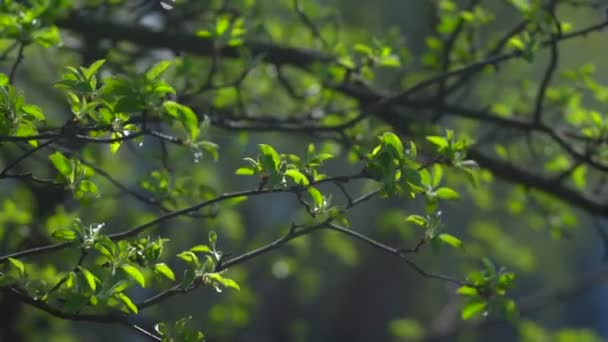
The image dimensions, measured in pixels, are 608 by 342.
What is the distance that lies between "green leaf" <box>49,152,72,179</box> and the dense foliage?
2 cm

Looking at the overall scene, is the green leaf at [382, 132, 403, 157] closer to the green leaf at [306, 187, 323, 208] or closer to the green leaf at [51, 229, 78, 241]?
the green leaf at [306, 187, 323, 208]

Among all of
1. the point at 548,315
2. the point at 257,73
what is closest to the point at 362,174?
the point at 257,73

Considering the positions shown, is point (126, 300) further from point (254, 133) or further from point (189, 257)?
point (254, 133)

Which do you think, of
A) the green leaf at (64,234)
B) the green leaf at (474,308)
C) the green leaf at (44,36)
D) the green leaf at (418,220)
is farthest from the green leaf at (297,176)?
the green leaf at (44,36)

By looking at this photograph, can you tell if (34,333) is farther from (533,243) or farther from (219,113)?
(533,243)

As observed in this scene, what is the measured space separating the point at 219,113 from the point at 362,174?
6.40 feet

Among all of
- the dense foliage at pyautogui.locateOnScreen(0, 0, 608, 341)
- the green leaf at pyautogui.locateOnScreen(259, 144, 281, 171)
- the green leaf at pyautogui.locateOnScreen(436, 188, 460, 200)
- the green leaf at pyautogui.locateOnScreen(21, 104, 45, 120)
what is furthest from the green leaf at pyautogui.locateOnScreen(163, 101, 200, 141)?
the green leaf at pyautogui.locateOnScreen(436, 188, 460, 200)

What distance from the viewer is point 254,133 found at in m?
4.55

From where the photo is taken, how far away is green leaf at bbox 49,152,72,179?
7.44 feet

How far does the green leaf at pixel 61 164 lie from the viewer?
2.27 metres

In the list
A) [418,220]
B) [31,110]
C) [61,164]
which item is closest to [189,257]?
[61,164]

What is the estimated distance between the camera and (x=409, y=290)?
39.8 feet

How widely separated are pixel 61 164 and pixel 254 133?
2.31 m

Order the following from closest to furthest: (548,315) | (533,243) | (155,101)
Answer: (155,101)
(533,243)
(548,315)
